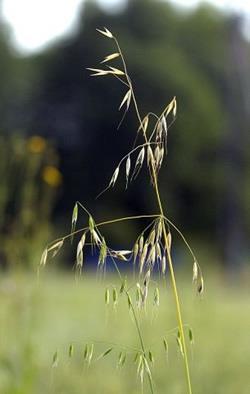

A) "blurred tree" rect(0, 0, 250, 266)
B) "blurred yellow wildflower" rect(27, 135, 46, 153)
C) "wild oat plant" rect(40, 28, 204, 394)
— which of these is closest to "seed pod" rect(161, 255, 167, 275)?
"wild oat plant" rect(40, 28, 204, 394)

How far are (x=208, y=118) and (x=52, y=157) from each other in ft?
77.9

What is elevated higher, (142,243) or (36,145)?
(36,145)

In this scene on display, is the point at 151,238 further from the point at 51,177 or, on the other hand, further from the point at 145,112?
the point at 145,112

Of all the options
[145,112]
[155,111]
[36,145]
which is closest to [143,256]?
[36,145]

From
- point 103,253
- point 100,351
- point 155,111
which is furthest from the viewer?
point 155,111

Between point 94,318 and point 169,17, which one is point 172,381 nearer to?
point 94,318

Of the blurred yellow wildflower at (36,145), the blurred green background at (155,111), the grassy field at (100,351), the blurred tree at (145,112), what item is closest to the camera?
the grassy field at (100,351)

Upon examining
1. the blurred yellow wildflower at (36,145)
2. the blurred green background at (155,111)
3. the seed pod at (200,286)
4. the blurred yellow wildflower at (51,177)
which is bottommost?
the seed pod at (200,286)

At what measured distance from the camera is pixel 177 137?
2548 centimetres

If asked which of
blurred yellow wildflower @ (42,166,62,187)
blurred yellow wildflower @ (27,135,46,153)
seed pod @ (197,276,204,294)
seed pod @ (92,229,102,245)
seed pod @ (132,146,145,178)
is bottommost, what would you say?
seed pod @ (197,276,204,294)

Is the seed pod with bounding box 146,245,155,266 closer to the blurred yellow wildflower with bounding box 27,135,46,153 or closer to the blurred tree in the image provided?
the blurred yellow wildflower with bounding box 27,135,46,153

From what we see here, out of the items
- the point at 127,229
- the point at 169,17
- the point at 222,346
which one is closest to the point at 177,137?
the point at 127,229

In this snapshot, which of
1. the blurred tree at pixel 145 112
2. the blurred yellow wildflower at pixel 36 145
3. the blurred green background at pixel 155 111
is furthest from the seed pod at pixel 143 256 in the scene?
the blurred tree at pixel 145 112

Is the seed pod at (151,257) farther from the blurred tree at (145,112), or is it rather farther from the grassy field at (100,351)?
the blurred tree at (145,112)
